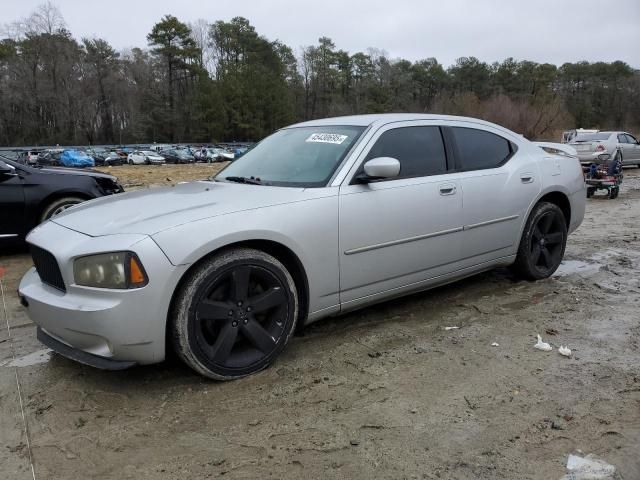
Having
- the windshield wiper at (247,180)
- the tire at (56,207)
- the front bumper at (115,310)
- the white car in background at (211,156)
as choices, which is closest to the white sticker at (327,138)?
the windshield wiper at (247,180)

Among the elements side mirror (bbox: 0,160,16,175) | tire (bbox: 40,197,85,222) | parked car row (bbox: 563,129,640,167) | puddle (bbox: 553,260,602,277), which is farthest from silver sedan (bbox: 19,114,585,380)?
parked car row (bbox: 563,129,640,167)

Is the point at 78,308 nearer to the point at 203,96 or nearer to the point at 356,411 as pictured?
the point at 356,411

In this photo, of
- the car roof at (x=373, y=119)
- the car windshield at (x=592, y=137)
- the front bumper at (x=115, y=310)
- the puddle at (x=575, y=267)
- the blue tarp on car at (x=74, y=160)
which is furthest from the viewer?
the blue tarp on car at (x=74, y=160)

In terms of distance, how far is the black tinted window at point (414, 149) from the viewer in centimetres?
372

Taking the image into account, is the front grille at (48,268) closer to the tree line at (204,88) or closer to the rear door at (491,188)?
the rear door at (491,188)

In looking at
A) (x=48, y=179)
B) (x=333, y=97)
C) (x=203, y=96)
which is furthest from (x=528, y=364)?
(x=333, y=97)

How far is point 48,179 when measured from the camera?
6.41 metres

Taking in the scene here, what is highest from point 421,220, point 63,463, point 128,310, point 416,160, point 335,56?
point 335,56

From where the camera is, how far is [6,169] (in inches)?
243

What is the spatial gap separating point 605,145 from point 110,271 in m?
19.2

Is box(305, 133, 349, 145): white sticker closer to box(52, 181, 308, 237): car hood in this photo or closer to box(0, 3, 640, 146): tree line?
box(52, 181, 308, 237): car hood

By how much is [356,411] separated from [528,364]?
47.8 inches

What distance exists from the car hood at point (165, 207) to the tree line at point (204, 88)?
64102 mm

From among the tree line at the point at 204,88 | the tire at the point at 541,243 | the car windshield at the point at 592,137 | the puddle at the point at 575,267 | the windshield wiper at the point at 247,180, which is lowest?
the puddle at the point at 575,267
